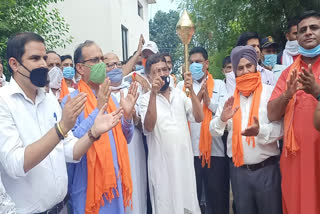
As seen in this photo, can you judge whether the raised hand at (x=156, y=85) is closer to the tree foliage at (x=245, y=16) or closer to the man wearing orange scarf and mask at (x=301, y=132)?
the man wearing orange scarf and mask at (x=301, y=132)

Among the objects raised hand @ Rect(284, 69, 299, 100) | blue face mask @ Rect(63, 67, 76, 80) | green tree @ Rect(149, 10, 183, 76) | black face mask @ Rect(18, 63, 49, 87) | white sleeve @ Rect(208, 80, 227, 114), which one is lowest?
white sleeve @ Rect(208, 80, 227, 114)

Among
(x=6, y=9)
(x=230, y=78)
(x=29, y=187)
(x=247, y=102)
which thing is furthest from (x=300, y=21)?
(x=6, y=9)

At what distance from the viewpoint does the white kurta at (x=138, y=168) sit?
12.7ft

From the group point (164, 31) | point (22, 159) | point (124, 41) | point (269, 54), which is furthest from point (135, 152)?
point (164, 31)

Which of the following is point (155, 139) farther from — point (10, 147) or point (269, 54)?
point (269, 54)

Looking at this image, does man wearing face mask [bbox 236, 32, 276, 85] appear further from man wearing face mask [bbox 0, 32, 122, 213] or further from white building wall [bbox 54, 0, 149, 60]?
white building wall [bbox 54, 0, 149, 60]

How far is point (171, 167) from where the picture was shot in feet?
11.7

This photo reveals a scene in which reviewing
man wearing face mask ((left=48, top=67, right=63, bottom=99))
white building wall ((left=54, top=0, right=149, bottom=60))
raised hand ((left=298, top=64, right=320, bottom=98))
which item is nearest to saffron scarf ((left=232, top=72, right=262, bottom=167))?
raised hand ((left=298, top=64, right=320, bottom=98))

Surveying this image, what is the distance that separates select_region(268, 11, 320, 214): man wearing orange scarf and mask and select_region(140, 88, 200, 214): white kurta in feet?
3.31

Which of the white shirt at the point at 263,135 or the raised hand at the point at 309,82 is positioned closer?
the raised hand at the point at 309,82

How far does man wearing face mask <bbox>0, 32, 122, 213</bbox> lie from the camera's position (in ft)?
6.96

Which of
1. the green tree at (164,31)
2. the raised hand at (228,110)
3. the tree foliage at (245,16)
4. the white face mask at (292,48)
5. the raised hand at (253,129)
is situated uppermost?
the green tree at (164,31)

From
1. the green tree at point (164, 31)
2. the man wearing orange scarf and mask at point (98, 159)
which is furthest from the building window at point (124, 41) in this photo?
the green tree at point (164, 31)

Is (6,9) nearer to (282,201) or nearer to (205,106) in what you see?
(205,106)
